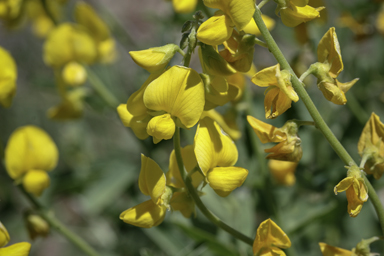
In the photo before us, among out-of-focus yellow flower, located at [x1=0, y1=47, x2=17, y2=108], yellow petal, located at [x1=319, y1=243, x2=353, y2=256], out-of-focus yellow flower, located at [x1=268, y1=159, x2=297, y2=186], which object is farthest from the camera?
out-of-focus yellow flower, located at [x1=268, y1=159, x2=297, y2=186]

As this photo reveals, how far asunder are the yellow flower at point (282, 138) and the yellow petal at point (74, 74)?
975 mm

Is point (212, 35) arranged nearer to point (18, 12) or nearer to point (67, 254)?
point (18, 12)

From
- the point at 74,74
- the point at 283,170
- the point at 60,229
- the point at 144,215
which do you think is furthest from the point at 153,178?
the point at 74,74

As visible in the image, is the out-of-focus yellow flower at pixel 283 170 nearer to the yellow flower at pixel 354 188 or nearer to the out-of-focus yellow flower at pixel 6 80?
the yellow flower at pixel 354 188

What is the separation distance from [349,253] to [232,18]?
47 centimetres

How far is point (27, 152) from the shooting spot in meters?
1.11

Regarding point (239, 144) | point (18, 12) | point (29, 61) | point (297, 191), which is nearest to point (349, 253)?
point (239, 144)

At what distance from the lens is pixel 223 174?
0.72m

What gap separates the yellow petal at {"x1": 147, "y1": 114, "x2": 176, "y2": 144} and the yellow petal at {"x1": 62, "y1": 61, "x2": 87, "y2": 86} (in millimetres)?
896

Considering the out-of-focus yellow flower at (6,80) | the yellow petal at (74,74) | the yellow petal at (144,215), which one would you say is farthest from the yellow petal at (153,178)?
the yellow petal at (74,74)

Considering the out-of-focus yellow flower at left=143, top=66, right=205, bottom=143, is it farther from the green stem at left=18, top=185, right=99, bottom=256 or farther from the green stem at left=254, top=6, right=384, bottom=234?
the green stem at left=18, top=185, right=99, bottom=256

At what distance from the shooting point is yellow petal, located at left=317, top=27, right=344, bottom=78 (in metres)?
0.69

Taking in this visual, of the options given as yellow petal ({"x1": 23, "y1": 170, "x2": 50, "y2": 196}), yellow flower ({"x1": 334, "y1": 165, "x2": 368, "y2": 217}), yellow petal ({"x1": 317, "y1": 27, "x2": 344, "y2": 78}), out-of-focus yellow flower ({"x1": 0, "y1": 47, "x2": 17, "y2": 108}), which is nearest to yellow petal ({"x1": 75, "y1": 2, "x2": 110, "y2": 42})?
out-of-focus yellow flower ({"x1": 0, "y1": 47, "x2": 17, "y2": 108})

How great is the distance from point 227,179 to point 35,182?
600 mm
